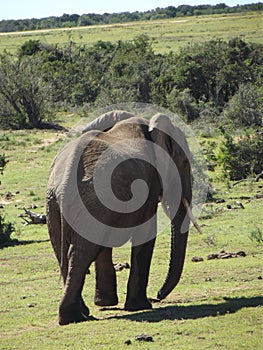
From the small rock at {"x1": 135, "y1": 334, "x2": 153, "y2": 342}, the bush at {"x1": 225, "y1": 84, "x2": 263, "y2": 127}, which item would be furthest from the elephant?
the bush at {"x1": 225, "y1": 84, "x2": 263, "y2": 127}

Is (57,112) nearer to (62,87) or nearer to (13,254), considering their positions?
(62,87)

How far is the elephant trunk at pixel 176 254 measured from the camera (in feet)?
30.3

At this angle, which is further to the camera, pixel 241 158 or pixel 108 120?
pixel 241 158

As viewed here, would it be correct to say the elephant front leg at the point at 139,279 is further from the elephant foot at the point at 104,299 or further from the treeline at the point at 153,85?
the treeline at the point at 153,85

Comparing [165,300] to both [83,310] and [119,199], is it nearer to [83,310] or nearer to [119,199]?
[83,310]

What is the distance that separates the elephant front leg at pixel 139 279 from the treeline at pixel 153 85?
2053cm

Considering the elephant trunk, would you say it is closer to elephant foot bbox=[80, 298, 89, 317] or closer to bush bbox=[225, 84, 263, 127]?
elephant foot bbox=[80, 298, 89, 317]

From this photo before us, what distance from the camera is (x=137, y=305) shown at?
9172 millimetres

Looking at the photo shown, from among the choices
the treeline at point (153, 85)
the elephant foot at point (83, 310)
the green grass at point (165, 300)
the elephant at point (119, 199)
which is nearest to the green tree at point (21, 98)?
the treeline at point (153, 85)

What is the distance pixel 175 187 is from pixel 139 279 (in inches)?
45.8

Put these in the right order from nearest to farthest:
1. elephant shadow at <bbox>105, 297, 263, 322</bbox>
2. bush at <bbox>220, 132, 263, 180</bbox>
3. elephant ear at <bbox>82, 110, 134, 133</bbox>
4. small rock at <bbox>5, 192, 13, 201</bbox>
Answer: elephant shadow at <bbox>105, 297, 263, 322</bbox>
elephant ear at <bbox>82, 110, 134, 133</bbox>
small rock at <bbox>5, 192, 13, 201</bbox>
bush at <bbox>220, 132, 263, 180</bbox>

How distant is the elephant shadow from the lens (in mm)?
8344

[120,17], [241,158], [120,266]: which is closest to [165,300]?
[120,266]

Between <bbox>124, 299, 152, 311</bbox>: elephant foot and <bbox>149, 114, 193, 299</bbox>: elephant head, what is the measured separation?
0.19 m
